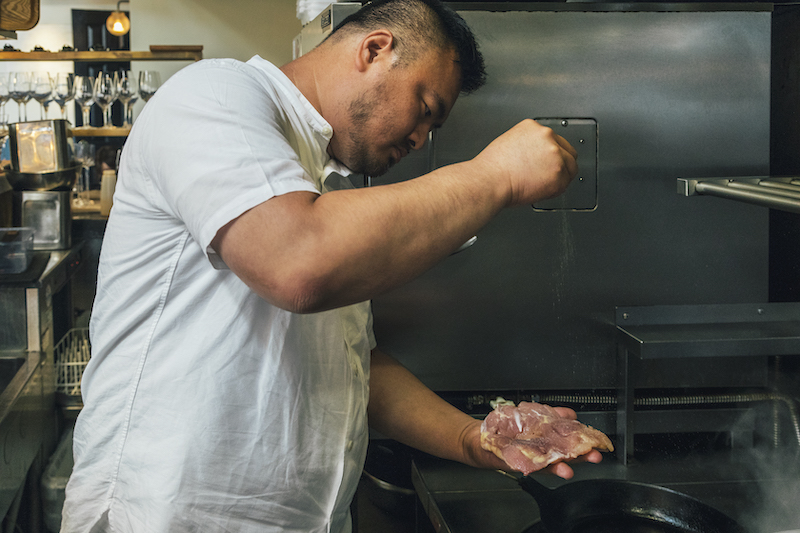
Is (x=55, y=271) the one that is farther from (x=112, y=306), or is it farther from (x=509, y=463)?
(x=509, y=463)

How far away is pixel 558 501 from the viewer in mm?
979

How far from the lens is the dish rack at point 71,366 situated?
2404mm

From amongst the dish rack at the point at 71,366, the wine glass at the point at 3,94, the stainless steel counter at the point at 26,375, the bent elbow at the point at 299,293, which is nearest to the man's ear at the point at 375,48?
the bent elbow at the point at 299,293

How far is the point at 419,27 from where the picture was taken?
2.69 ft

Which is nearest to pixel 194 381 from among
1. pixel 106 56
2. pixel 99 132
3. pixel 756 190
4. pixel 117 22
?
pixel 756 190

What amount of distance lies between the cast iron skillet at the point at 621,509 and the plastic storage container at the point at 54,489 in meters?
1.81

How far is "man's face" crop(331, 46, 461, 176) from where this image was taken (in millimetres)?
803

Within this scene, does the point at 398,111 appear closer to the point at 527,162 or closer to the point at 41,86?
the point at 527,162

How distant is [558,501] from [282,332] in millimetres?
501

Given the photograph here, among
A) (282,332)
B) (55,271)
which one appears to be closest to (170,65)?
(55,271)

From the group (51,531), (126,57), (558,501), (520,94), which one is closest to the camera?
(558,501)

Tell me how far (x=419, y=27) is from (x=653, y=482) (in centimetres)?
80

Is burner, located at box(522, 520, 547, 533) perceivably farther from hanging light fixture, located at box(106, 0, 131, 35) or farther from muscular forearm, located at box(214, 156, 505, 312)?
hanging light fixture, located at box(106, 0, 131, 35)

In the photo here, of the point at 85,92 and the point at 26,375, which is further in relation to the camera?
the point at 85,92
